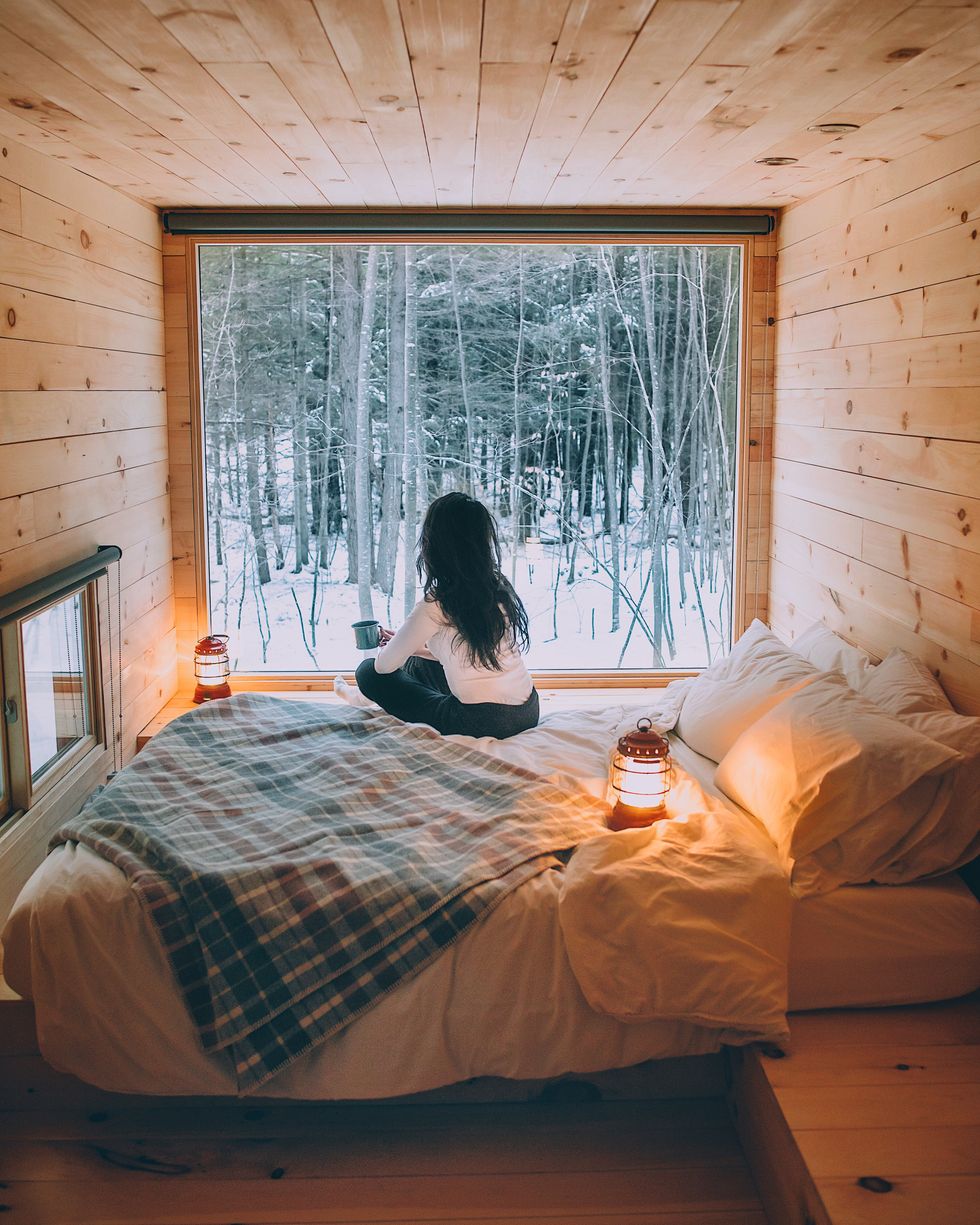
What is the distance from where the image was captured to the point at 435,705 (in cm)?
343

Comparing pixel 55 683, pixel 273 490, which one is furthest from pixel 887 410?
pixel 55 683

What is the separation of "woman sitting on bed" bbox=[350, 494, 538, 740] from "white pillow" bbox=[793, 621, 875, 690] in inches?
35.3

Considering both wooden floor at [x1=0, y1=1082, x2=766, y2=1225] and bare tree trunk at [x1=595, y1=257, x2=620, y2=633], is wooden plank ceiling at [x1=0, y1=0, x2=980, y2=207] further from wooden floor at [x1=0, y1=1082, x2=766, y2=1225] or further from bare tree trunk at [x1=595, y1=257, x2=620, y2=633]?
wooden floor at [x1=0, y1=1082, x2=766, y2=1225]

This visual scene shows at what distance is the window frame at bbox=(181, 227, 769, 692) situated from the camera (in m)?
4.36

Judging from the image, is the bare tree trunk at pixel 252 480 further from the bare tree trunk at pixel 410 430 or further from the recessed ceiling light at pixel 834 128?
the recessed ceiling light at pixel 834 128

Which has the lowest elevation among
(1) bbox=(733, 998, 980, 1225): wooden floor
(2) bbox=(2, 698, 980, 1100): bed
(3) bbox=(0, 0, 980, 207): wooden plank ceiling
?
(1) bbox=(733, 998, 980, 1225): wooden floor

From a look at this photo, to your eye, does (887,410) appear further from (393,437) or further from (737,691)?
(393,437)

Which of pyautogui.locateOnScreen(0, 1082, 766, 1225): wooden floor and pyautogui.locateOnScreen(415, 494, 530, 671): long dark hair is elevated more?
pyautogui.locateOnScreen(415, 494, 530, 671): long dark hair

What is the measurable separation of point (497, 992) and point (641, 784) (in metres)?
0.66

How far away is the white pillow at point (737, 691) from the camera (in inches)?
119

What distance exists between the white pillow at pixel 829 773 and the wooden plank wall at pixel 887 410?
1.46 ft

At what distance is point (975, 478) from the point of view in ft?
8.96

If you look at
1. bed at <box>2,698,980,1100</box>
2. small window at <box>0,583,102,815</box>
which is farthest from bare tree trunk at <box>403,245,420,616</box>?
bed at <box>2,698,980,1100</box>

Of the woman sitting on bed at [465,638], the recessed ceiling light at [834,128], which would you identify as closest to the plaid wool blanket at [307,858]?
the woman sitting on bed at [465,638]
